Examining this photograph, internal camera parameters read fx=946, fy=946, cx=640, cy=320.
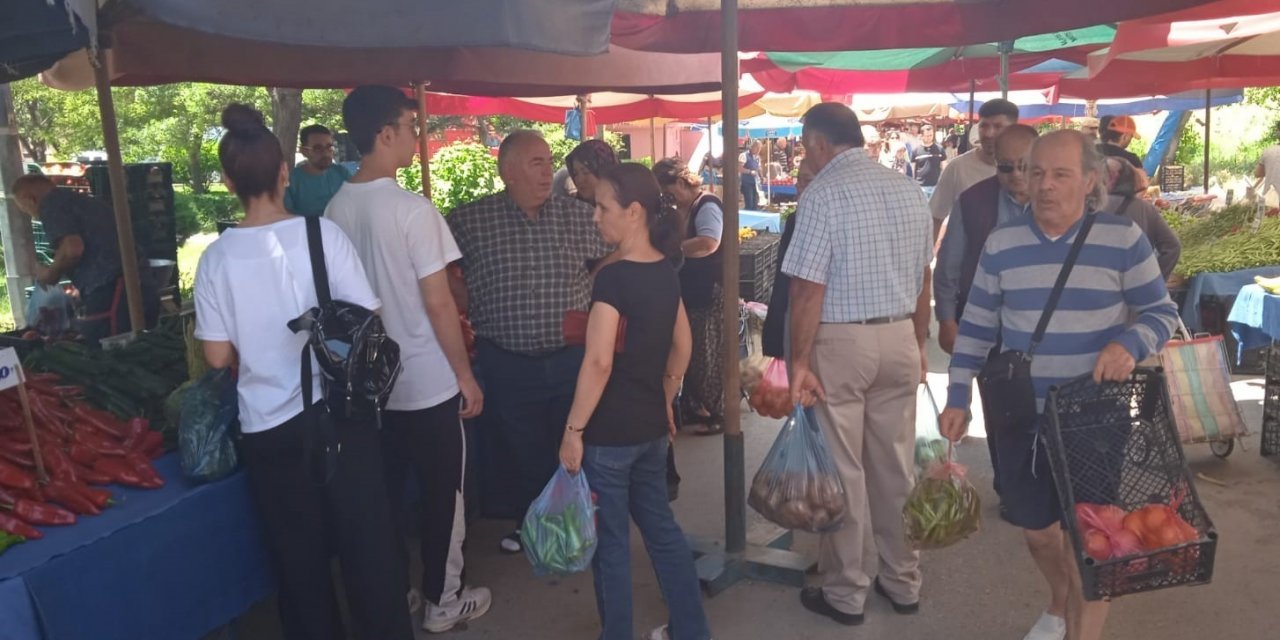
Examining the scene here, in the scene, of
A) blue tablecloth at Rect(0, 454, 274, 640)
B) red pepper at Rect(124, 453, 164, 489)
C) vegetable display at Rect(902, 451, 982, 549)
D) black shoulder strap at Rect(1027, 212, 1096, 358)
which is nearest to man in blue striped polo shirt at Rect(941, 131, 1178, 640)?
black shoulder strap at Rect(1027, 212, 1096, 358)

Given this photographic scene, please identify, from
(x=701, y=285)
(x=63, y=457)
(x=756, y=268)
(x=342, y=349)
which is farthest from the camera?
(x=756, y=268)

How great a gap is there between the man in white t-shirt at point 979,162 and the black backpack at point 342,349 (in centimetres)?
321

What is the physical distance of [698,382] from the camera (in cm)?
636

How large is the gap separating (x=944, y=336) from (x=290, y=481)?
2.87 metres

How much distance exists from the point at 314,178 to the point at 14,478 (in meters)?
2.83

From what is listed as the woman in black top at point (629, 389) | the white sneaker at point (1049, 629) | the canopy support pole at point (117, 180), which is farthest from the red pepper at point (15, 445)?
the white sneaker at point (1049, 629)

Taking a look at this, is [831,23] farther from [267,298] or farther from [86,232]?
[86,232]

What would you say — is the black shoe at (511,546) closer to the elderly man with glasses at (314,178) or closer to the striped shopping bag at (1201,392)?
the elderly man with glasses at (314,178)

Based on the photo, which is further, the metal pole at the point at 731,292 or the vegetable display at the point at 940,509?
the metal pole at the point at 731,292

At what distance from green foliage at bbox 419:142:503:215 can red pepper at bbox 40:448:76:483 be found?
930cm

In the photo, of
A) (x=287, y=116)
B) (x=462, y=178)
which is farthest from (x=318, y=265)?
(x=287, y=116)

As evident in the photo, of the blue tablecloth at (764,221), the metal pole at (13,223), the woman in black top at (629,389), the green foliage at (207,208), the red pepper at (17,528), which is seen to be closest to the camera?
the red pepper at (17,528)

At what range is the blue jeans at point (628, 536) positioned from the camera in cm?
318

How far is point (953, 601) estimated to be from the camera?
12.8ft
